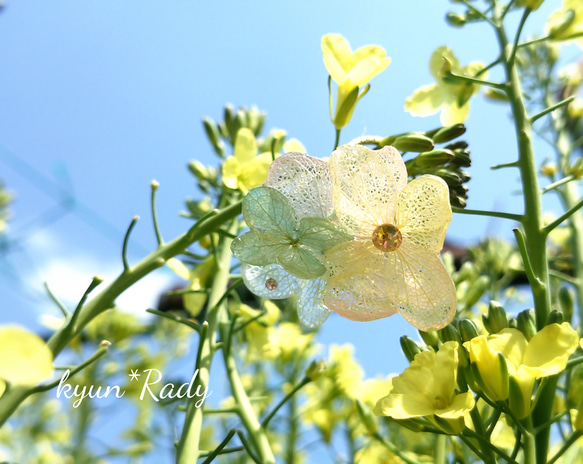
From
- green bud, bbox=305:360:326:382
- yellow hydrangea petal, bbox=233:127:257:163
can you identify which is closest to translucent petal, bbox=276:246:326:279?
yellow hydrangea petal, bbox=233:127:257:163

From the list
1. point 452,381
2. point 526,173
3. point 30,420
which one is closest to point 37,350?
point 452,381

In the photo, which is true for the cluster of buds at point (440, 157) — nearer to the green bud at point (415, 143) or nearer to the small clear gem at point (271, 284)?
the green bud at point (415, 143)

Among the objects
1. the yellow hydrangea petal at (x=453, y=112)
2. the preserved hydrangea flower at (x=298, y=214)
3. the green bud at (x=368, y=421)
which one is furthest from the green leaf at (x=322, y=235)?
the yellow hydrangea petal at (x=453, y=112)

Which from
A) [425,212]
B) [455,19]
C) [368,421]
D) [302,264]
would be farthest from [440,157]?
[455,19]

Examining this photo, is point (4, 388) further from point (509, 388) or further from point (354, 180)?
point (509, 388)

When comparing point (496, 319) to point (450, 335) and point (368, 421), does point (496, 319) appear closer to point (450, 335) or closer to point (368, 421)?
point (450, 335)
